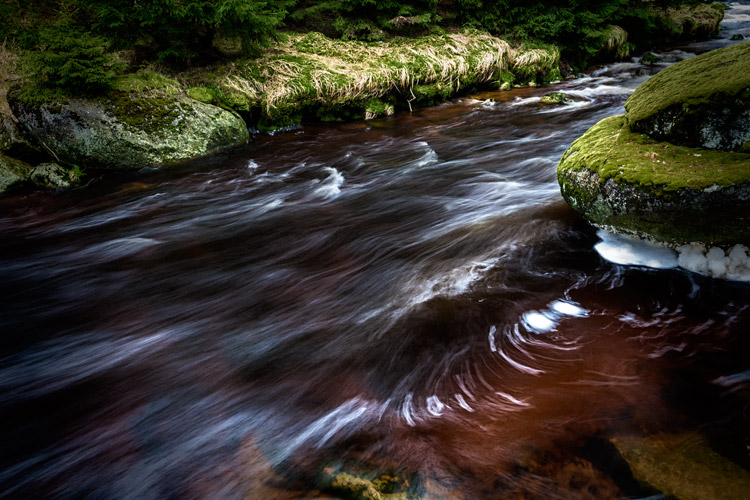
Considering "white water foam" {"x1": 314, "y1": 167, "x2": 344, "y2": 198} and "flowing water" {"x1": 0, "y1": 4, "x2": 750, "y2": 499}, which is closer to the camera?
"flowing water" {"x1": 0, "y1": 4, "x2": 750, "y2": 499}

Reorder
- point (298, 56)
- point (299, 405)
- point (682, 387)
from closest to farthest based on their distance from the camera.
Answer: point (682, 387) → point (299, 405) → point (298, 56)

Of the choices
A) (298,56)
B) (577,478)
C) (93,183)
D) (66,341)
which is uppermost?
(298,56)

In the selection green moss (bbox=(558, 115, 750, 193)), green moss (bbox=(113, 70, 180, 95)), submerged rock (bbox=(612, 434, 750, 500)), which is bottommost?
submerged rock (bbox=(612, 434, 750, 500))

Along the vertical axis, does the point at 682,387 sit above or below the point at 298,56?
below

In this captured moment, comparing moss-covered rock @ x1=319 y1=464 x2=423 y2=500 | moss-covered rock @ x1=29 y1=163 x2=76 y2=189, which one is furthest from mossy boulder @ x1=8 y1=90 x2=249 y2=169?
moss-covered rock @ x1=319 y1=464 x2=423 y2=500

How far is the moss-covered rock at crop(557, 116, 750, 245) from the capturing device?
96.3 inches

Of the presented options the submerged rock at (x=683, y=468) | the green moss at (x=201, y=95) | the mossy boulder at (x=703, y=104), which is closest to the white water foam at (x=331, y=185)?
the green moss at (x=201, y=95)

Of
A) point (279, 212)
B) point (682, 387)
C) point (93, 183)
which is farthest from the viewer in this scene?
point (93, 183)

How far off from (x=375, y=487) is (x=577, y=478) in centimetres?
89

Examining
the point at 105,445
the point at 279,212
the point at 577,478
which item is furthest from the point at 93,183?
Result: the point at 577,478

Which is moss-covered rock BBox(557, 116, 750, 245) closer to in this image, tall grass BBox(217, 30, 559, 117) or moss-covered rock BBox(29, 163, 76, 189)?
tall grass BBox(217, 30, 559, 117)

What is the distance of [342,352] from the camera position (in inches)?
108

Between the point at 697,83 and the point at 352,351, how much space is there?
336cm

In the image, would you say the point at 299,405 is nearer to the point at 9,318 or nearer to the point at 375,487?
the point at 375,487
